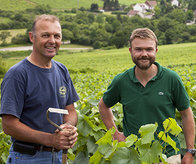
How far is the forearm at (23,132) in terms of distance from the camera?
7.25 ft

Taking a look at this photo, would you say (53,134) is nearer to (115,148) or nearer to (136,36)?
(115,148)

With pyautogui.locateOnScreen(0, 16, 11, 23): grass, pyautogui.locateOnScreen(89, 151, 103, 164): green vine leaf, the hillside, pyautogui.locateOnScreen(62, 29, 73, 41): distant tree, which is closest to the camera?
pyautogui.locateOnScreen(89, 151, 103, 164): green vine leaf

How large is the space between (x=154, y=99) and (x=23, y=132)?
3.34 ft

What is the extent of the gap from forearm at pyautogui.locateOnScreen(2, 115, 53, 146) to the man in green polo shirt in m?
0.75

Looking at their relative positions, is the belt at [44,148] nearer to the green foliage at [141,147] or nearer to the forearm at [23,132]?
the forearm at [23,132]

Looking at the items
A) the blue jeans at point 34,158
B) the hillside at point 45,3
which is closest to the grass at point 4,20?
the hillside at point 45,3

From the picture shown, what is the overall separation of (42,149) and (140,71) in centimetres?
100

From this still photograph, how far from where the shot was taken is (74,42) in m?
85.2

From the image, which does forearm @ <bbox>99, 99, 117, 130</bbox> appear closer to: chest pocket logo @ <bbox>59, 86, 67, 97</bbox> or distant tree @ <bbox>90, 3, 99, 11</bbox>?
chest pocket logo @ <bbox>59, 86, 67, 97</bbox>

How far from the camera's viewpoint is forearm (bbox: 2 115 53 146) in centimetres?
221

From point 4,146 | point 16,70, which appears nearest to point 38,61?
point 16,70

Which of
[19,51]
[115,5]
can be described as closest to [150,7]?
[115,5]

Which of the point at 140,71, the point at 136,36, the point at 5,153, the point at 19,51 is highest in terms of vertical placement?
the point at 136,36

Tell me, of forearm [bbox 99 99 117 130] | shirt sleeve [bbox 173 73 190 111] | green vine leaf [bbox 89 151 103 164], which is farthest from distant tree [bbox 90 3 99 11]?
green vine leaf [bbox 89 151 103 164]
